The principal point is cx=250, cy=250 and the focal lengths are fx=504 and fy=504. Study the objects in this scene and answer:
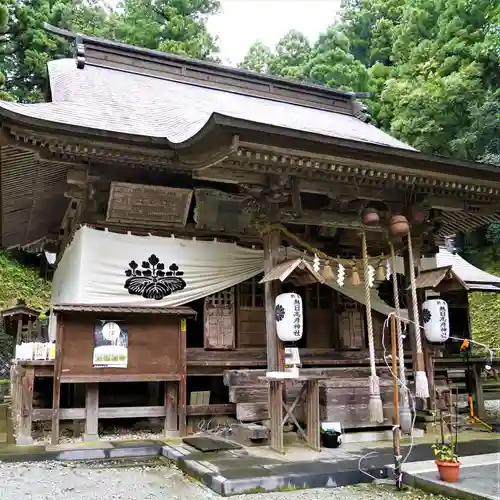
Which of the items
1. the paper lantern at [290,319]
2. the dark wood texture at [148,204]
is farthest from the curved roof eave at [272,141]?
the paper lantern at [290,319]

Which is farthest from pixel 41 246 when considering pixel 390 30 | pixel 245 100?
pixel 390 30

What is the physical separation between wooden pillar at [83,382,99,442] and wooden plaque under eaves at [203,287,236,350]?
203cm

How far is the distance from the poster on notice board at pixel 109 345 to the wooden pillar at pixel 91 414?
31cm

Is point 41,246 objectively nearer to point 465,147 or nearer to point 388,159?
point 388,159

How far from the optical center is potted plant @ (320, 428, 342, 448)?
627 cm

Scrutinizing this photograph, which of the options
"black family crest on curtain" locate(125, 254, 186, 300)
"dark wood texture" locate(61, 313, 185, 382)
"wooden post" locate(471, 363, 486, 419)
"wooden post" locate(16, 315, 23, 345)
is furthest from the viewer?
"wooden post" locate(16, 315, 23, 345)

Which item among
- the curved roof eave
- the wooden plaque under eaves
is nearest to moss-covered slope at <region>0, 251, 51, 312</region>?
the wooden plaque under eaves

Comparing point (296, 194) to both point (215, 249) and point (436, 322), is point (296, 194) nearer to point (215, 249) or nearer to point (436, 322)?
point (215, 249)

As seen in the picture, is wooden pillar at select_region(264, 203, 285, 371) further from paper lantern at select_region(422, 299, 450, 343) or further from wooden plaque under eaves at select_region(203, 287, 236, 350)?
paper lantern at select_region(422, 299, 450, 343)

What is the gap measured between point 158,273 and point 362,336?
3905 millimetres

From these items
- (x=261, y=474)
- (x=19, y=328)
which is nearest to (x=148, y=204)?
(x=261, y=474)

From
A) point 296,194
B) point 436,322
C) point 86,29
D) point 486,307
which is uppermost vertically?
point 86,29

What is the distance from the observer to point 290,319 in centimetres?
633

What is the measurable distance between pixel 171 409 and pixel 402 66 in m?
23.0
